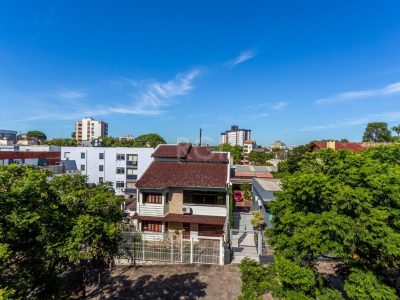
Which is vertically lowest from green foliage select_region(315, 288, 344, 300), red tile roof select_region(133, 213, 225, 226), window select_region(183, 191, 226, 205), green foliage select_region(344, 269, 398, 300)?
red tile roof select_region(133, 213, 225, 226)

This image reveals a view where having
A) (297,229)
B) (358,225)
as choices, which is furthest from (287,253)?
(358,225)

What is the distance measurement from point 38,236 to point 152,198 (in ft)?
42.2

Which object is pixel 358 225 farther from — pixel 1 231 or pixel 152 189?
pixel 152 189

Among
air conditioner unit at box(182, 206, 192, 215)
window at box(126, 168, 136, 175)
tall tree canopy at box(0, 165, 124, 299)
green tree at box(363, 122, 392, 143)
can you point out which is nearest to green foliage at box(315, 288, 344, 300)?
tall tree canopy at box(0, 165, 124, 299)

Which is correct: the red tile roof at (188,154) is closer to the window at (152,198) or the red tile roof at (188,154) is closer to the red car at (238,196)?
the window at (152,198)

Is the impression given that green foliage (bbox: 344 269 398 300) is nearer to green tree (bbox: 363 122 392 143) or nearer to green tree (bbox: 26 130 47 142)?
green tree (bbox: 363 122 392 143)

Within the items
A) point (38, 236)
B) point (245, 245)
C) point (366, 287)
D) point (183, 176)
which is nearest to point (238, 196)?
point (183, 176)

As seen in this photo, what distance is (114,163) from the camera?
4078cm

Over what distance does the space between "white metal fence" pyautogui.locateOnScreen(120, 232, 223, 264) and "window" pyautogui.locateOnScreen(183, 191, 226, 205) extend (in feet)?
16.4

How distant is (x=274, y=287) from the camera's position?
8.31m

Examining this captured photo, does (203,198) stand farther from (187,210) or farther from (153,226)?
(153,226)

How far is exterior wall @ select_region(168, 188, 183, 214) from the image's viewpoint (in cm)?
2009

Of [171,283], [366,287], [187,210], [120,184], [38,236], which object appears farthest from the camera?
[120,184]

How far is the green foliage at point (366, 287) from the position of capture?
7.43 m
